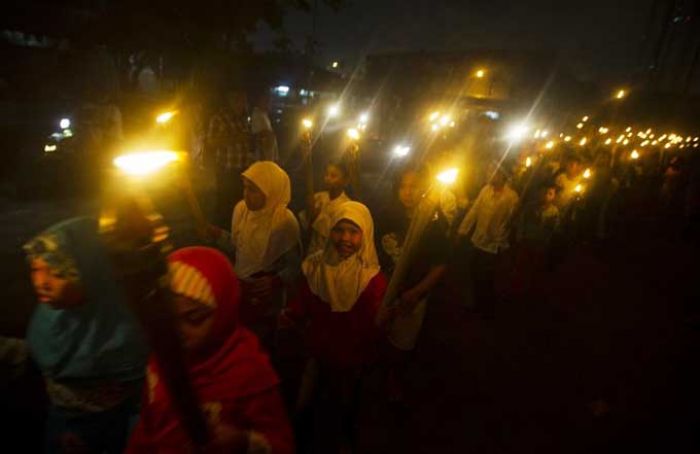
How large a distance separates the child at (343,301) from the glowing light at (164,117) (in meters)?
1.28

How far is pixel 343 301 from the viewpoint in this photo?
10.2 ft

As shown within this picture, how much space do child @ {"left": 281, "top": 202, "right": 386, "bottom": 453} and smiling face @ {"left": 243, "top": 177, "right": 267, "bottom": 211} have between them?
88cm

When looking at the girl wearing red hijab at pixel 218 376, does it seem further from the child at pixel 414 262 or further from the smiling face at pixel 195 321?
the child at pixel 414 262

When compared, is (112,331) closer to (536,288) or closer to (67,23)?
(536,288)

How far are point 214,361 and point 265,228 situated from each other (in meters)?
2.23

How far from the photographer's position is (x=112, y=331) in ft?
7.28

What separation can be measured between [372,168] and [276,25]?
6.69 m

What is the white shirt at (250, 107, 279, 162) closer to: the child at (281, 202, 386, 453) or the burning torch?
the child at (281, 202, 386, 453)

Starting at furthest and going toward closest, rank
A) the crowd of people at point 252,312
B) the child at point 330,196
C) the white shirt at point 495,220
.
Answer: the white shirt at point 495,220, the child at point 330,196, the crowd of people at point 252,312

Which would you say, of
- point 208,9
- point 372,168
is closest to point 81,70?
point 208,9

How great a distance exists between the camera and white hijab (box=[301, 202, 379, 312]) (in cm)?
310

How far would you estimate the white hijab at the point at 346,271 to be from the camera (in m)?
3.10

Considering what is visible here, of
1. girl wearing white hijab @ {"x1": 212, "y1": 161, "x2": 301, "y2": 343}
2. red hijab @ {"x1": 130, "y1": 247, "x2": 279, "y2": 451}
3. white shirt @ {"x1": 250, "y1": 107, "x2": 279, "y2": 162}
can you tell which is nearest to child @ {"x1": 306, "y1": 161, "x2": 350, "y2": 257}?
girl wearing white hijab @ {"x1": 212, "y1": 161, "x2": 301, "y2": 343}

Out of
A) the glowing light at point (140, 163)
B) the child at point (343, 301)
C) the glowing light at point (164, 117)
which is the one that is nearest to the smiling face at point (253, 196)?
the child at point (343, 301)
